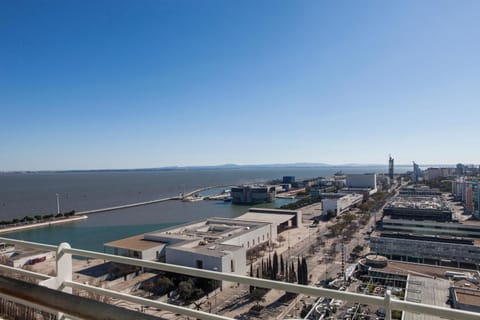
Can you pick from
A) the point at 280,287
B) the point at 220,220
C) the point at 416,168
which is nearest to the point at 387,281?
the point at 220,220

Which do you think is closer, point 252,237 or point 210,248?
point 210,248

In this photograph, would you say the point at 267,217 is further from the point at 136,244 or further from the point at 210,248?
Result: the point at 136,244

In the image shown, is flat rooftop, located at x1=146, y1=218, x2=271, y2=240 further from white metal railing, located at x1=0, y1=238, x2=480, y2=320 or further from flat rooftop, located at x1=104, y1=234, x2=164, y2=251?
white metal railing, located at x1=0, y1=238, x2=480, y2=320

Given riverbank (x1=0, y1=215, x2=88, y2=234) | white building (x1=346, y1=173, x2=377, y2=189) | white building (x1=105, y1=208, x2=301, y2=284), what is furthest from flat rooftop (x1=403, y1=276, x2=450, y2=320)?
white building (x1=346, y1=173, x2=377, y2=189)

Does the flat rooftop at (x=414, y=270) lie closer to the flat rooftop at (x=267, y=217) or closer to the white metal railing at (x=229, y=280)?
the flat rooftop at (x=267, y=217)

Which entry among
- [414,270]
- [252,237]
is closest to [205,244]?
[252,237]

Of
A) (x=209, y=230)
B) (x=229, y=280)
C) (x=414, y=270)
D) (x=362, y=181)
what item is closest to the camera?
(x=229, y=280)

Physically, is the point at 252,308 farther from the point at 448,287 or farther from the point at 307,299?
the point at 448,287
